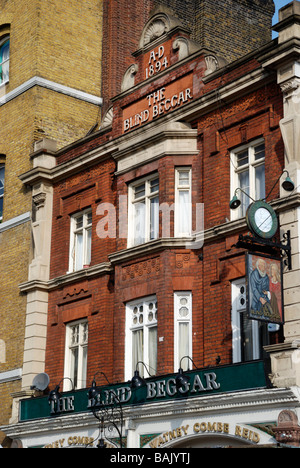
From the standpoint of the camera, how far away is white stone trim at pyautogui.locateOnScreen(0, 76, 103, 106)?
29677 mm

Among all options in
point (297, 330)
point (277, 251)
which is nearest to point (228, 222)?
point (277, 251)

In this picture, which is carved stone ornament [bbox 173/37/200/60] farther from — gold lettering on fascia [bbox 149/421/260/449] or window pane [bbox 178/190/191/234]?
gold lettering on fascia [bbox 149/421/260/449]

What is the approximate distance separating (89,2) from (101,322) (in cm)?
1377

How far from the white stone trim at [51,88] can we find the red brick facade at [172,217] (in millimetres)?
3911

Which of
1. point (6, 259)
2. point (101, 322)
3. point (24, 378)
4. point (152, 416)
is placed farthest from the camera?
point (6, 259)

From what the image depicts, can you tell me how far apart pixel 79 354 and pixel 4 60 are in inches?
501

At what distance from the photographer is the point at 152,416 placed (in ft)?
67.9

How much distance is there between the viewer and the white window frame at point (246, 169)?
68.8 ft

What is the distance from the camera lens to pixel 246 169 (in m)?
21.4

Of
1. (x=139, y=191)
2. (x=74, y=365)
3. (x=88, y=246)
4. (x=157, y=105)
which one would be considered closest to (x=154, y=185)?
(x=139, y=191)

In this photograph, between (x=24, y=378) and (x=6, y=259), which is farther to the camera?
(x=6, y=259)

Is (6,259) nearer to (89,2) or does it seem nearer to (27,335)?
(27,335)
